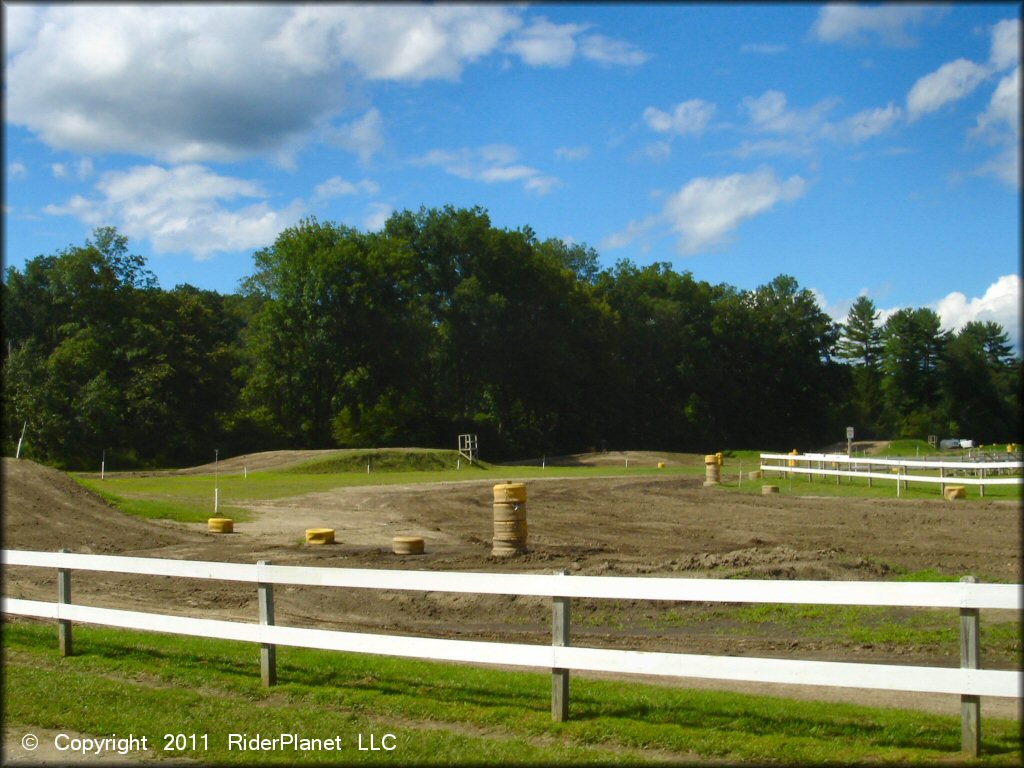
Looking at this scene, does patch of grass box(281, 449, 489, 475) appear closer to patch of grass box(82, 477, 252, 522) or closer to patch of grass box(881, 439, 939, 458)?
patch of grass box(82, 477, 252, 522)

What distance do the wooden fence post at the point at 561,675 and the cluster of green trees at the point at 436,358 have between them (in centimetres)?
4557

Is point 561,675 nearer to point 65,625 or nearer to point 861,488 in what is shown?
point 65,625

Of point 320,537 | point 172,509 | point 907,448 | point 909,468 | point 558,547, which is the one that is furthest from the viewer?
point 907,448

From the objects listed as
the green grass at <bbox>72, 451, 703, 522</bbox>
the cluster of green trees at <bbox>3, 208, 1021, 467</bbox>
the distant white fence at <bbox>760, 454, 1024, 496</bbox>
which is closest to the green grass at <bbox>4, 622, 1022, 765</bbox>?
the green grass at <bbox>72, 451, 703, 522</bbox>

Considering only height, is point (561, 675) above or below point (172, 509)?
above

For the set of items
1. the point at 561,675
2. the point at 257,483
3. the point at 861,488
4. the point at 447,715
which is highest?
the point at 561,675

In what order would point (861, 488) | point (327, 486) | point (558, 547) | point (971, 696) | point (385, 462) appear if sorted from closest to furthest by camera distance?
point (971, 696), point (558, 547), point (861, 488), point (327, 486), point (385, 462)

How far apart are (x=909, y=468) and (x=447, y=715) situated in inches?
1306

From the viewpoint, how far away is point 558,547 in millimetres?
18750

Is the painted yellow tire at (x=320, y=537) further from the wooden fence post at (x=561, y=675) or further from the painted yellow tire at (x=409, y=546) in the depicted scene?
the wooden fence post at (x=561, y=675)

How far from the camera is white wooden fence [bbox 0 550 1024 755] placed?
19.9 feet

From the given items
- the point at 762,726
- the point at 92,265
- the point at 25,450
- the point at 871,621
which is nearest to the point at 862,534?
the point at 871,621

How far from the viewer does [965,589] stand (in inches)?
239

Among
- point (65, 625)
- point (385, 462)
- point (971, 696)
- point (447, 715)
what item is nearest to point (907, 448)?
point (385, 462)
